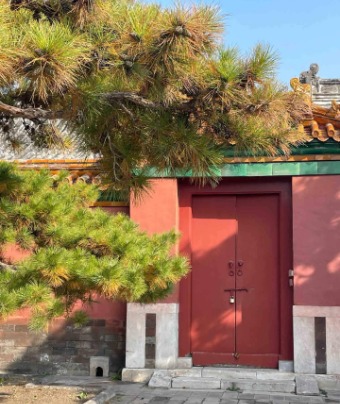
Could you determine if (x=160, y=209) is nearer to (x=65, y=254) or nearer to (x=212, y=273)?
(x=212, y=273)

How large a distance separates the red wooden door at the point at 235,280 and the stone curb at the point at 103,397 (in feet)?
4.61

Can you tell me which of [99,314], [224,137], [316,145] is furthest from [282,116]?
[99,314]

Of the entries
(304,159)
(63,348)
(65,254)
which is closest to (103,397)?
(63,348)

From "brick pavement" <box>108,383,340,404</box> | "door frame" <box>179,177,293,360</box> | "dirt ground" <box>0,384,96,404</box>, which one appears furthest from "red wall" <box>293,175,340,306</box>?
"dirt ground" <box>0,384,96,404</box>

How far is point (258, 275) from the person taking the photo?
7602mm

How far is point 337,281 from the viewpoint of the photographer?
710cm

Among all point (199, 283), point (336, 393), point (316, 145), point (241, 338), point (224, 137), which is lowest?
point (336, 393)

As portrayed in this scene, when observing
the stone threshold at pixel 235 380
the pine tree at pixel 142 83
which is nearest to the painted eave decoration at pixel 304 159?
the stone threshold at pixel 235 380

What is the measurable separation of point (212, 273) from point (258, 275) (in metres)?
0.55

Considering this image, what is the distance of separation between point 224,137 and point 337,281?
3.58m

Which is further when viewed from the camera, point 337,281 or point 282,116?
point 337,281

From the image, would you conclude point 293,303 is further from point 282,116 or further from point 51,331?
point 282,116

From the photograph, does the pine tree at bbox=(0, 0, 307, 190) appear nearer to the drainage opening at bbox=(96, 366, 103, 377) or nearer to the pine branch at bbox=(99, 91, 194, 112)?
the pine branch at bbox=(99, 91, 194, 112)

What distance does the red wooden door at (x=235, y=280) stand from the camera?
747 centimetres
